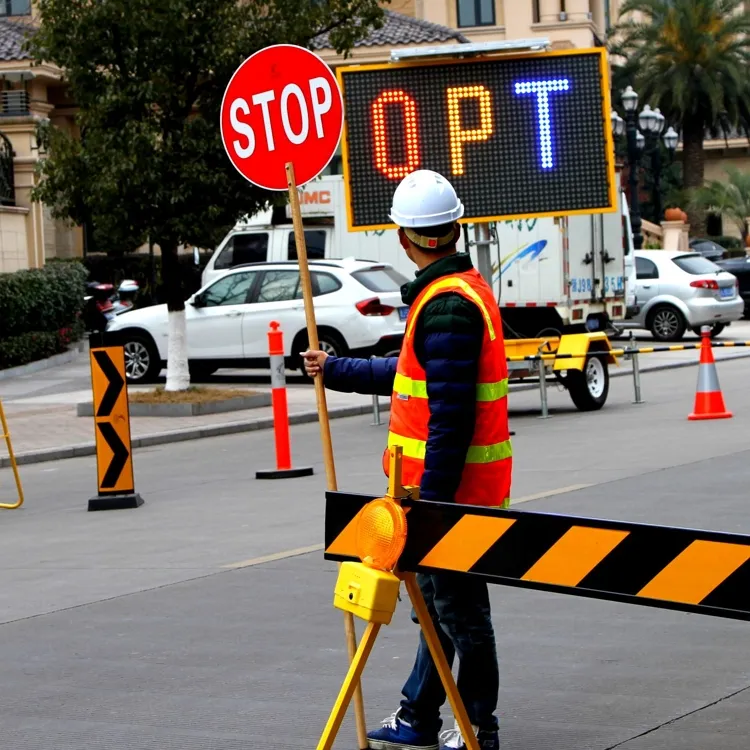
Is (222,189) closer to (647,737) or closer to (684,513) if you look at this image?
(684,513)

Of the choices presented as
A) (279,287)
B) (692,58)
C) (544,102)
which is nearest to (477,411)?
(544,102)

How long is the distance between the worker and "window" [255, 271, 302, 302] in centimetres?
1699

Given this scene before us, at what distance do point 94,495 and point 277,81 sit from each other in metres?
6.21

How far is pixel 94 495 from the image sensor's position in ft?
42.3

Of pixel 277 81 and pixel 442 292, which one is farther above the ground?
pixel 277 81

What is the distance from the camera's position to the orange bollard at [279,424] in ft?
42.4

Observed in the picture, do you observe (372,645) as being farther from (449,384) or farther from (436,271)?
(436,271)

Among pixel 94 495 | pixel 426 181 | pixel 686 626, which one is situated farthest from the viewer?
pixel 94 495

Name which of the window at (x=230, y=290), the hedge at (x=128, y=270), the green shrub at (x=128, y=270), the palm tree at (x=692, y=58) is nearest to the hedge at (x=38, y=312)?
the window at (x=230, y=290)

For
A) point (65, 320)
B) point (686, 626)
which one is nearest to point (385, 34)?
point (65, 320)

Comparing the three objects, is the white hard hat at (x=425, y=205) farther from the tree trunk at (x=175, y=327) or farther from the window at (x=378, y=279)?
the window at (x=378, y=279)

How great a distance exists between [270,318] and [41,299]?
222 inches

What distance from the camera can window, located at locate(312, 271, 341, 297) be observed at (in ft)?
71.5

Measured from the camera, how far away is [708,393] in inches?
629
